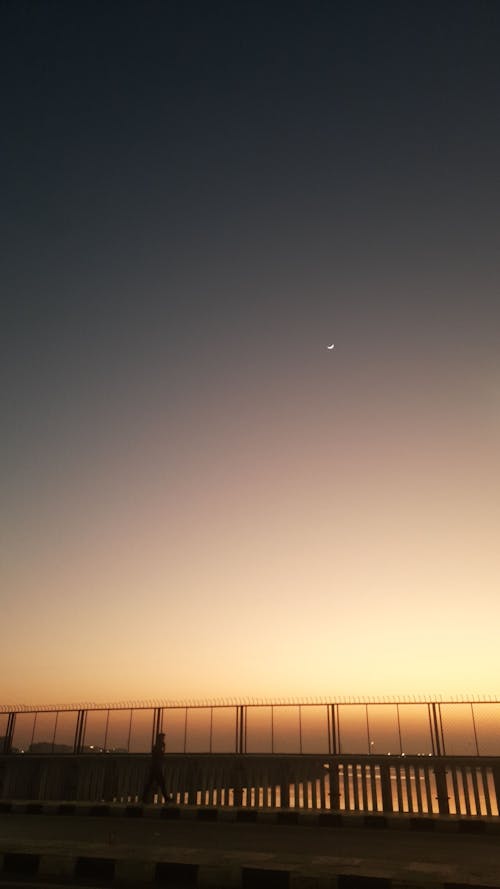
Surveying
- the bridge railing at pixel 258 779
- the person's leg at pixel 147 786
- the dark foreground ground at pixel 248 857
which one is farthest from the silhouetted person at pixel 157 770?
the dark foreground ground at pixel 248 857

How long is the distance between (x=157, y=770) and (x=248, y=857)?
8.21 metres

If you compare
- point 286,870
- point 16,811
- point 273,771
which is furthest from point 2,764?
point 286,870

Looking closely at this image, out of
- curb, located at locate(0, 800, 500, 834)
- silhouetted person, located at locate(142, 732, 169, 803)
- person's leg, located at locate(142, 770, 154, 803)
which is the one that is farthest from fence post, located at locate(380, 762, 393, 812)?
person's leg, located at locate(142, 770, 154, 803)

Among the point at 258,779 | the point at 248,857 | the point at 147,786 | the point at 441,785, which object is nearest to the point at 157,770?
the point at 147,786

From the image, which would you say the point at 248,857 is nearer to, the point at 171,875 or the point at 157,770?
the point at 171,875

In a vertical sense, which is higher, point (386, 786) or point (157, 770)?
point (157, 770)

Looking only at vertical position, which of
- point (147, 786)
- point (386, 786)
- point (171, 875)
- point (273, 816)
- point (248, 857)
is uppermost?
point (147, 786)

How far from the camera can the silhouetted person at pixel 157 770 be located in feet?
51.4

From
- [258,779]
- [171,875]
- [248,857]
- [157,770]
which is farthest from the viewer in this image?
[157,770]

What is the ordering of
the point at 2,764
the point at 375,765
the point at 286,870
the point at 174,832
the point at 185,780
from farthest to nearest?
the point at 2,764 < the point at 185,780 < the point at 375,765 < the point at 174,832 < the point at 286,870

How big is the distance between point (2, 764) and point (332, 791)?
352 inches

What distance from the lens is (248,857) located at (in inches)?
328

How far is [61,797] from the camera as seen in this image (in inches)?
664

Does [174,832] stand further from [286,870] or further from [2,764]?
[2,764]
